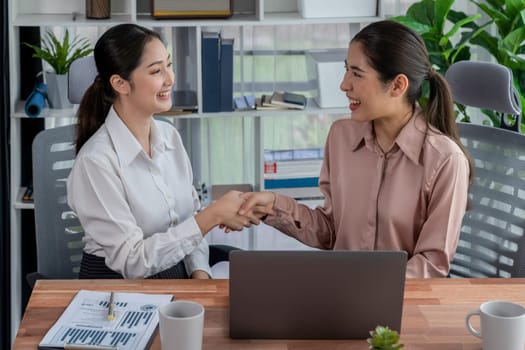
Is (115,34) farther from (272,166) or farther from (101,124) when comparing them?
(272,166)

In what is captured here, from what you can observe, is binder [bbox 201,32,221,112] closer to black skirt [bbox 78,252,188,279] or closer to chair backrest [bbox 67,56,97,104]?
chair backrest [bbox 67,56,97,104]

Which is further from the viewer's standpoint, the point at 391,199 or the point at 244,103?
the point at 244,103

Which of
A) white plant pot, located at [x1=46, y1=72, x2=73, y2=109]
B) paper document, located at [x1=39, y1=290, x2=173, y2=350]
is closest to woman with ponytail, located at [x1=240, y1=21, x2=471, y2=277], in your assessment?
paper document, located at [x1=39, y1=290, x2=173, y2=350]

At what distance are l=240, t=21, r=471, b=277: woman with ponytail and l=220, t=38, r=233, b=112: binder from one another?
105cm

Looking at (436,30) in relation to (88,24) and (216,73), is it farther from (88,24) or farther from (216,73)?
(88,24)

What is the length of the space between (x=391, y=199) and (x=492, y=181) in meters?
0.38

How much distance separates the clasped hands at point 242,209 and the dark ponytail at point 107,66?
1.34 ft

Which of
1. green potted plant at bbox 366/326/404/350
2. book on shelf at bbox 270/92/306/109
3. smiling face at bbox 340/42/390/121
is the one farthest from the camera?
book on shelf at bbox 270/92/306/109

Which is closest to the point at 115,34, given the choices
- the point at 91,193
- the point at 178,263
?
the point at 91,193

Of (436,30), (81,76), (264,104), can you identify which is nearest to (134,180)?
(81,76)

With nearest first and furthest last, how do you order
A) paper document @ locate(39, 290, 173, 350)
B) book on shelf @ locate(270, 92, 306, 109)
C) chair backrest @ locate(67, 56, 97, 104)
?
paper document @ locate(39, 290, 173, 350), chair backrest @ locate(67, 56, 97, 104), book on shelf @ locate(270, 92, 306, 109)

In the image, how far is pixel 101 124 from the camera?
8.70 feet

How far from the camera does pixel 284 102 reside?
374cm

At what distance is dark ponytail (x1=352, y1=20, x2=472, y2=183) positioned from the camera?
97.4 inches
